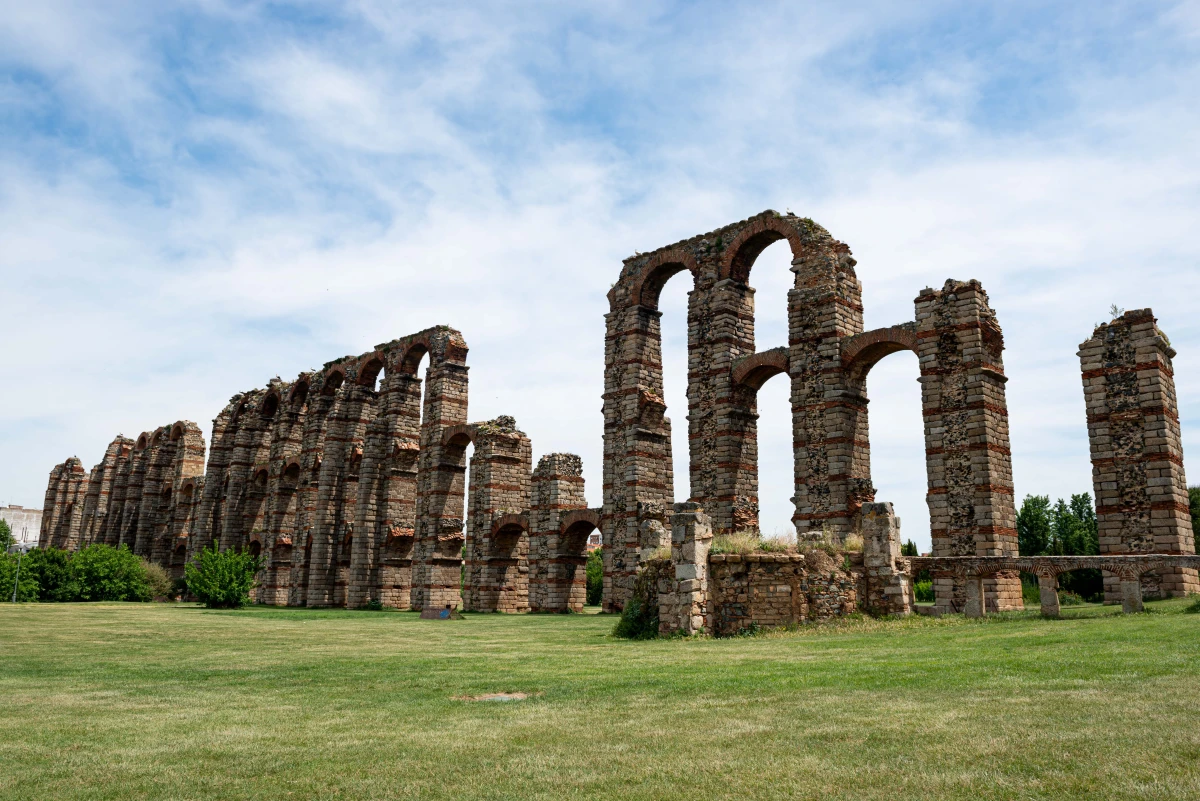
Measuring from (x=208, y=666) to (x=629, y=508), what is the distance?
1658 cm

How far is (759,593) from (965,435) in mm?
8424

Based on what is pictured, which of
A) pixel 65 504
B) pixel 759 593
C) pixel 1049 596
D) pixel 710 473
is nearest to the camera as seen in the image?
pixel 1049 596

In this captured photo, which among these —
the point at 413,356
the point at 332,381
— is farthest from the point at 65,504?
the point at 413,356

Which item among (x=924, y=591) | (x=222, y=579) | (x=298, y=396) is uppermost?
(x=298, y=396)

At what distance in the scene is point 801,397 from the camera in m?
23.8

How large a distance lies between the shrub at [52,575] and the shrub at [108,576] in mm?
254

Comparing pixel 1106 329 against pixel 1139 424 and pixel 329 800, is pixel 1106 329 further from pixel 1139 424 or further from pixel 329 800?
pixel 329 800

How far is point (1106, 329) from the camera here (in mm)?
20344

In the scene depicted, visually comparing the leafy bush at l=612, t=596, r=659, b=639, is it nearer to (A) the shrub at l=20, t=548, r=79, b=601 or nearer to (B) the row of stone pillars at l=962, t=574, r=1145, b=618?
→ (B) the row of stone pillars at l=962, t=574, r=1145, b=618

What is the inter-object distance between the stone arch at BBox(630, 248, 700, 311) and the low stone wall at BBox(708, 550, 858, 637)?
14940 mm

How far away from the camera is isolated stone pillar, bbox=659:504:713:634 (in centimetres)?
1482

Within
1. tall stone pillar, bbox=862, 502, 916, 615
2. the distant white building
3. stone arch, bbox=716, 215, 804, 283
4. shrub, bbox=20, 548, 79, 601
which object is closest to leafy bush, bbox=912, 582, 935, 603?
stone arch, bbox=716, 215, 804, 283

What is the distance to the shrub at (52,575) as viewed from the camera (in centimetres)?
4225

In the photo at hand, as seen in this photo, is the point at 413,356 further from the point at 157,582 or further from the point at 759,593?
the point at 759,593
